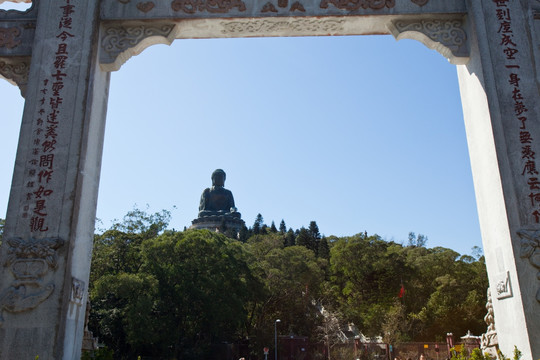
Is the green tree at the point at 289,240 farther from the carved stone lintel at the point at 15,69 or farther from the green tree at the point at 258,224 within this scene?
the carved stone lintel at the point at 15,69

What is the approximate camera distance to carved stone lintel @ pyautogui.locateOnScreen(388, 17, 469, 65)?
5621 mm

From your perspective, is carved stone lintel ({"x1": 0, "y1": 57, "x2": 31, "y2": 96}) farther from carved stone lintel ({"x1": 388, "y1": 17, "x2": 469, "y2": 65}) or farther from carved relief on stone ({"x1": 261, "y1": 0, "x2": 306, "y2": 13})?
carved stone lintel ({"x1": 388, "y1": 17, "x2": 469, "y2": 65})

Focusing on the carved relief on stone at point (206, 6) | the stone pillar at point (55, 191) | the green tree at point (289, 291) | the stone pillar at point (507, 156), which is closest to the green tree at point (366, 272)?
the green tree at point (289, 291)

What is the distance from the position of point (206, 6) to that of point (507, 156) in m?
3.88

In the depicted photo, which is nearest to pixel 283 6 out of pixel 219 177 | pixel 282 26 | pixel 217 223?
pixel 282 26

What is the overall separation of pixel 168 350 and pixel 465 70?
55.7 feet

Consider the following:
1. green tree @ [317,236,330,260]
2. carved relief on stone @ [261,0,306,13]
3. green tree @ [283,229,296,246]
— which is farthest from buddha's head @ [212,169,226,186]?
carved relief on stone @ [261,0,306,13]

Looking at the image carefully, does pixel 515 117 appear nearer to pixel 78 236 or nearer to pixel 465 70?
pixel 465 70

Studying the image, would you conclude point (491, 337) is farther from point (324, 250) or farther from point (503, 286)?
point (324, 250)

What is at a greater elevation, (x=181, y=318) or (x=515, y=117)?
(x=515, y=117)

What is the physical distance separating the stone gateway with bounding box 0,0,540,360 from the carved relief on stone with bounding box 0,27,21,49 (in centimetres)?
2

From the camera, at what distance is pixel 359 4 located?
5738mm

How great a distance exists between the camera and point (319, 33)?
603cm

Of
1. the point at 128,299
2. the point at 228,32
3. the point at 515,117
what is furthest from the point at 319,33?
the point at 128,299
